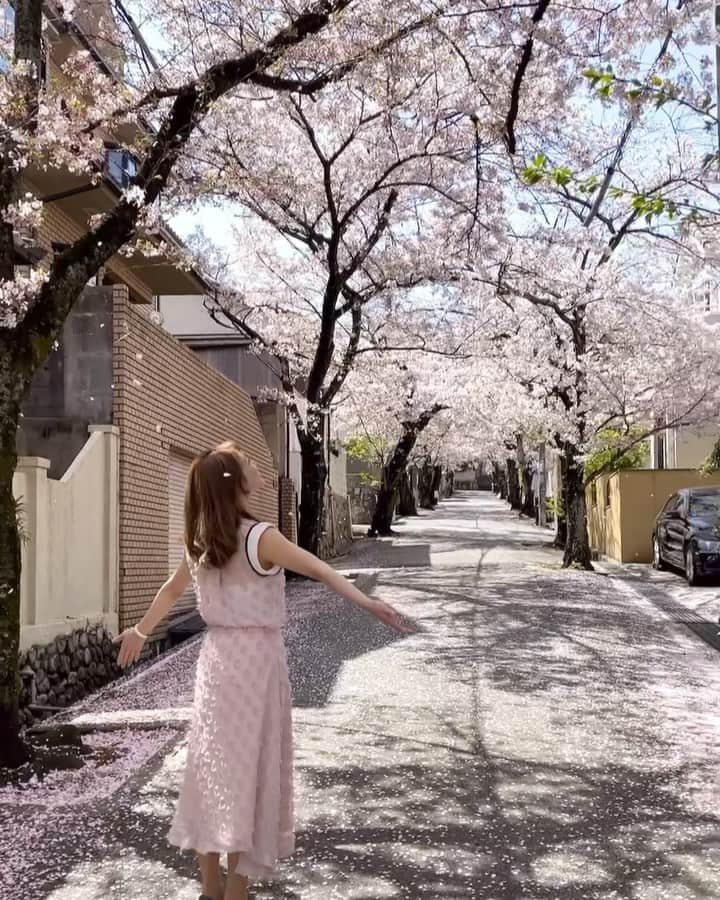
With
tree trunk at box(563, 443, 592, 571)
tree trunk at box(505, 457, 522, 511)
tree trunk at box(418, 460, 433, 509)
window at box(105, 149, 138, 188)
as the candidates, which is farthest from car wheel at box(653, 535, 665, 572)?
tree trunk at box(418, 460, 433, 509)

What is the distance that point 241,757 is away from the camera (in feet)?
12.0

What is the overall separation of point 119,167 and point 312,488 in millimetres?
7582

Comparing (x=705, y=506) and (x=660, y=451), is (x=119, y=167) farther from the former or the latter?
(x=660, y=451)

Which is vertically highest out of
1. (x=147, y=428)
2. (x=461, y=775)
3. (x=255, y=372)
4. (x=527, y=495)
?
(x=255, y=372)

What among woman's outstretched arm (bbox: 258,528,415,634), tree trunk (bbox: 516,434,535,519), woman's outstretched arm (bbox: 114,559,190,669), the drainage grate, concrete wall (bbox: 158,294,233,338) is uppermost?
concrete wall (bbox: 158,294,233,338)

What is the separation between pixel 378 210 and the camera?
18656mm

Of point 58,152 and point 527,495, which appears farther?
point 527,495

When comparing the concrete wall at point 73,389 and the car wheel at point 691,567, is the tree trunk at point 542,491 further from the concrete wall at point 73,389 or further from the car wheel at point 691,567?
the concrete wall at point 73,389

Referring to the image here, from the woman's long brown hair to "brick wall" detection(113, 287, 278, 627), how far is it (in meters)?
7.76

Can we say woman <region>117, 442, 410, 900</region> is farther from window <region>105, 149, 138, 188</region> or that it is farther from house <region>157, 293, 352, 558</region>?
house <region>157, 293, 352, 558</region>

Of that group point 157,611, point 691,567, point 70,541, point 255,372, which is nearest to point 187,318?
point 255,372

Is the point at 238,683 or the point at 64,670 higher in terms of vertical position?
the point at 238,683

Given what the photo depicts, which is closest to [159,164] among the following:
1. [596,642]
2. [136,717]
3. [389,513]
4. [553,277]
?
[136,717]

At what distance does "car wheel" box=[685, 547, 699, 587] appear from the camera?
16609 millimetres
